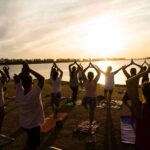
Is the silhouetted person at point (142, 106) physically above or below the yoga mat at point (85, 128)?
above

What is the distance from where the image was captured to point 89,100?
1205 cm

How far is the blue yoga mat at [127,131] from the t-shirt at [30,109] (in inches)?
176

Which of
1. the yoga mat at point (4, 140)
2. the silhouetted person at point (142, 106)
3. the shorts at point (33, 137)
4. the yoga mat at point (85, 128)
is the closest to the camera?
the silhouetted person at point (142, 106)

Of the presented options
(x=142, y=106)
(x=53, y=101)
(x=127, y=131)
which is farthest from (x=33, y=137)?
(x=53, y=101)

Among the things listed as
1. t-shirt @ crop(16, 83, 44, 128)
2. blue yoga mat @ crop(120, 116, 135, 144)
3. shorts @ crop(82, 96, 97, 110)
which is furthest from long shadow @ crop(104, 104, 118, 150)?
t-shirt @ crop(16, 83, 44, 128)

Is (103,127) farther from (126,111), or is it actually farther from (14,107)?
(14,107)

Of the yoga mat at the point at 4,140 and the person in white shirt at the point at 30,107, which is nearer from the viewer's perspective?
the person in white shirt at the point at 30,107

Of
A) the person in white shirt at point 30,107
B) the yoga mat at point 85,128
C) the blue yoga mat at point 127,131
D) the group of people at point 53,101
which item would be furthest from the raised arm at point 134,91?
the yoga mat at point 85,128

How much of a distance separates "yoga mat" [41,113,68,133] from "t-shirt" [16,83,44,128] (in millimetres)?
5209

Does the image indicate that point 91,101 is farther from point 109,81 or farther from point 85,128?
point 109,81

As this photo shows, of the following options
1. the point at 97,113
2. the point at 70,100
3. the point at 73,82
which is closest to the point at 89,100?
the point at 97,113

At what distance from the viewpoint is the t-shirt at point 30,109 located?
7.48m

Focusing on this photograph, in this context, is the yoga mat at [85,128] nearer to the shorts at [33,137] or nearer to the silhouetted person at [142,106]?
the shorts at [33,137]

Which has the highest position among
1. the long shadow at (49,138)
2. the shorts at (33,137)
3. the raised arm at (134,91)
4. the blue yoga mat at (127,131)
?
the raised arm at (134,91)
